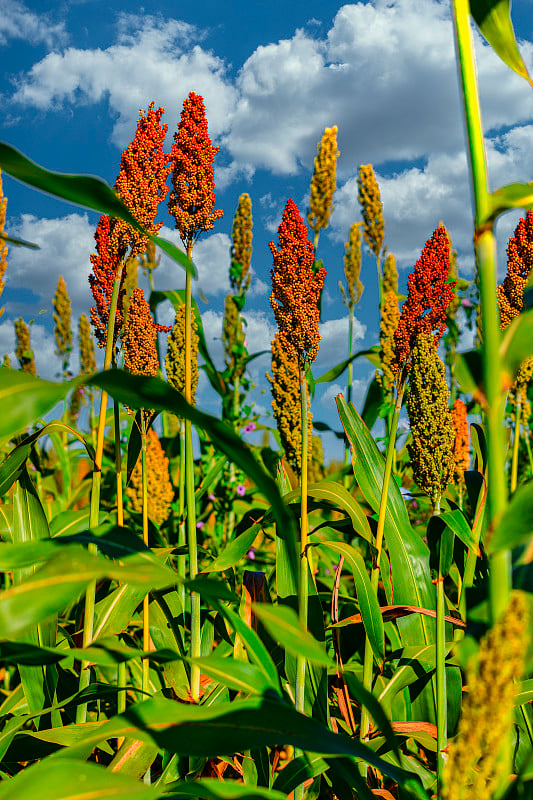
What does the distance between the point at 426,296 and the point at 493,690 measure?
1.31 metres

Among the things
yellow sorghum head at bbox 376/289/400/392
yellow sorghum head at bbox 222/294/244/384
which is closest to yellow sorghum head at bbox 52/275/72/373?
yellow sorghum head at bbox 222/294/244/384

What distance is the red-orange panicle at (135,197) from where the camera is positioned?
63.5 inches

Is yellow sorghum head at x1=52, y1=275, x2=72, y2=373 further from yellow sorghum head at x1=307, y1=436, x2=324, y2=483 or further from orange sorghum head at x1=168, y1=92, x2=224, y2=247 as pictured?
orange sorghum head at x1=168, y1=92, x2=224, y2=247

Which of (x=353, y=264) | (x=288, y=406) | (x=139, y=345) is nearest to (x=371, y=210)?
(x=353, y=264)

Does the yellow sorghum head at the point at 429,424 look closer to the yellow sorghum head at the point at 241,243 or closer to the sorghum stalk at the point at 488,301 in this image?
the sorghum stalk at the point at 488,301

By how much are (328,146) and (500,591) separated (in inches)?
153

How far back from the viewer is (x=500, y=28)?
2.70ft

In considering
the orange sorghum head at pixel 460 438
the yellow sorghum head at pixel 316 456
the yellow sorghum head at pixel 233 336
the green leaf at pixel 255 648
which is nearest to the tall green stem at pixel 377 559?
the green leaf at pixel 255 648

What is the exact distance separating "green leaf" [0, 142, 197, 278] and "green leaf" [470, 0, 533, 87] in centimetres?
54

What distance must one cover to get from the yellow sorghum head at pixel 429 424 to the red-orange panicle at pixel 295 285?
0.93 feet

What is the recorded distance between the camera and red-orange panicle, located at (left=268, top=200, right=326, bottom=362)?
1.54 meters

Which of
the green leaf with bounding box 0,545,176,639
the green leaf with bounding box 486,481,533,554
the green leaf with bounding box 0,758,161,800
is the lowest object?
the green leaf with bounding box 0,758,161,800

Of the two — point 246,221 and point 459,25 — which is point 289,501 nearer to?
point 459,25

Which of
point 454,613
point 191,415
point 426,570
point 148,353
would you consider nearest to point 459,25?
point 191,415
